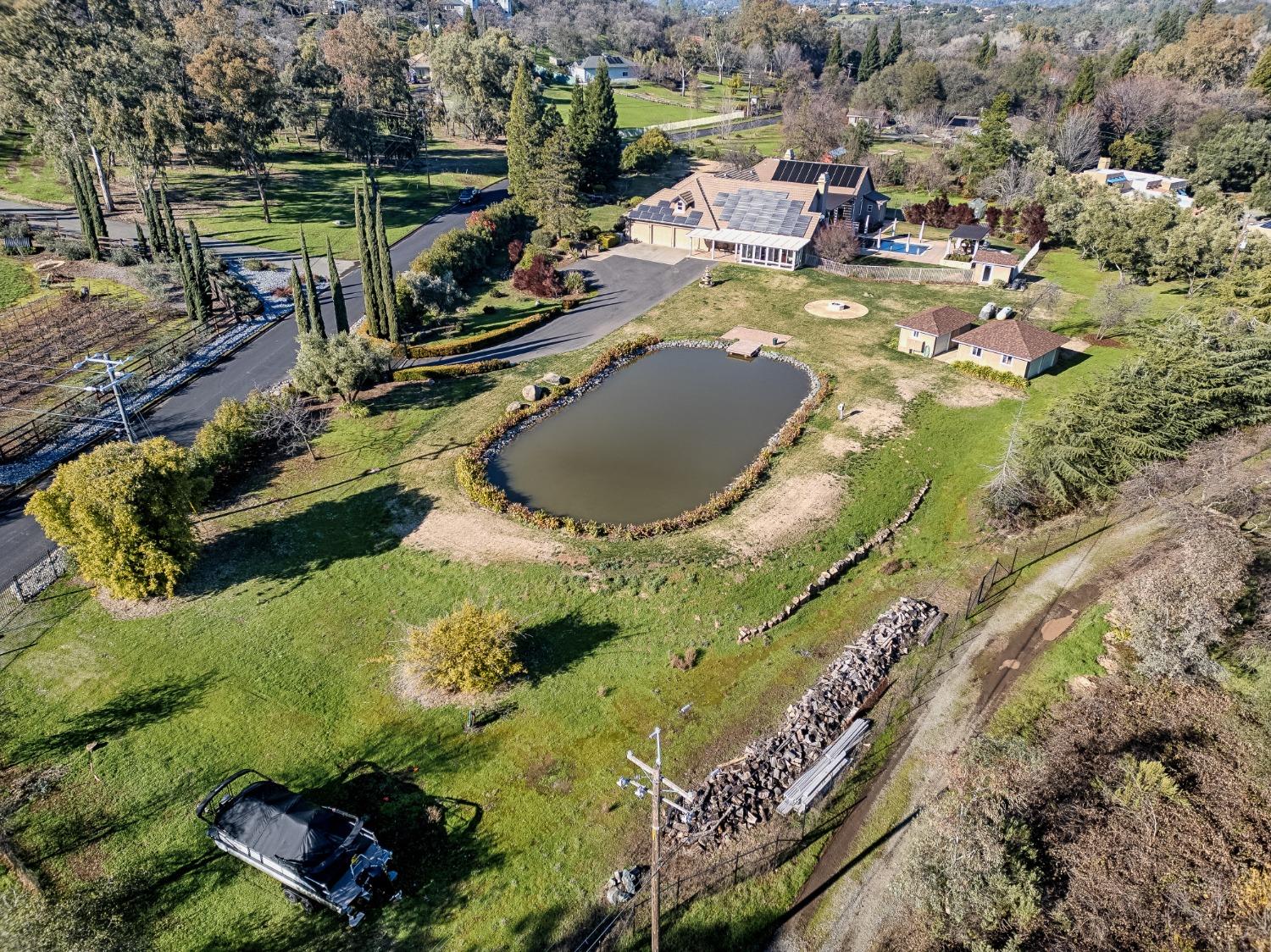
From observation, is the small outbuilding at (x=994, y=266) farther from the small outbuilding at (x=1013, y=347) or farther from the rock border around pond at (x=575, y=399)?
the rock border around pond at (x=575, y=399)

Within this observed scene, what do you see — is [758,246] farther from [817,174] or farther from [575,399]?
[575,399]

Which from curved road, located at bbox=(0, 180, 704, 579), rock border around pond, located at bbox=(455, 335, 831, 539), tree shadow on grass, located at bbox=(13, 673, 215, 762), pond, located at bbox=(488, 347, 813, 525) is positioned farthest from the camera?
pond, located at bbox=(488, 347, 813, 525)

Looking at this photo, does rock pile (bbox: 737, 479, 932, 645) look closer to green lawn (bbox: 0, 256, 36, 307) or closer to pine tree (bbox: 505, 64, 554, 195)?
pine tree (bbox: 505, 64, 554, 195)

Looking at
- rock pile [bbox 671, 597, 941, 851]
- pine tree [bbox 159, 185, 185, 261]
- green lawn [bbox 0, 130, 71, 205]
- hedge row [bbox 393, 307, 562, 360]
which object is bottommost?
rock pile [bbox 671, 597, 941, 851]

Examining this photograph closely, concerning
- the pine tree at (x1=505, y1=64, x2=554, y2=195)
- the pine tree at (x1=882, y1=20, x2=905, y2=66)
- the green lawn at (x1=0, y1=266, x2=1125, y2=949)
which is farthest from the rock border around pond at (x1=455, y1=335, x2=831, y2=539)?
the pine tree at (x1=882, y1=20, x2=905, y2=66)

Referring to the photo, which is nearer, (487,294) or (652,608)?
(652,608)

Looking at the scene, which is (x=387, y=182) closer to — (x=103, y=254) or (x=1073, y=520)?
(x=103, y=254)

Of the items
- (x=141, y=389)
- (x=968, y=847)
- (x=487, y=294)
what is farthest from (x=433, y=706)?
(x=487, y=294)
